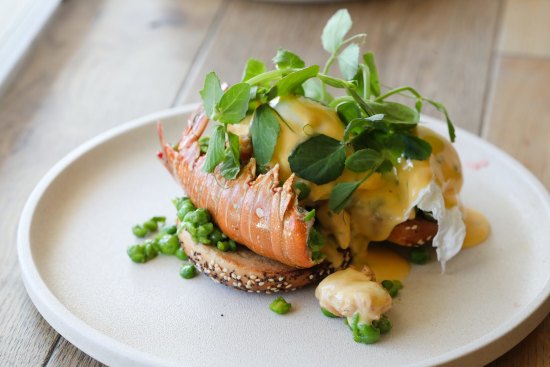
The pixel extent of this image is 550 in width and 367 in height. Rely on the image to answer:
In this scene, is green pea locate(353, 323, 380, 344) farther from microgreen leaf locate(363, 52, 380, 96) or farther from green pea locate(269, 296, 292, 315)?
microgreen leaf locate(363, 52, 380, 96)

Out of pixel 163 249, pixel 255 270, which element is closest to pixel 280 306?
pixel 255 270

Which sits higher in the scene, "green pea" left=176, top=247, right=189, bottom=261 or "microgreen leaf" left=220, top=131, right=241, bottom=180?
"microgreen leaf" left=220, top=131, right=241, bottom=180

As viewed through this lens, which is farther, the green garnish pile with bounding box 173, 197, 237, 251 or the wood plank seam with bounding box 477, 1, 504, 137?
the wood plank seam with bounding box 477, 1, 504, 137

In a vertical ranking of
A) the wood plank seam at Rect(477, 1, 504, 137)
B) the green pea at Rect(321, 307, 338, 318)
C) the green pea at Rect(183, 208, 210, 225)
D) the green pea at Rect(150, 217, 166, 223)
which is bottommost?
the wood plank seam at Rect(477, 1, 504, 137)

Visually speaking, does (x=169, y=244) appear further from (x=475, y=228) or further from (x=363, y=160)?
(x=475, y=228)

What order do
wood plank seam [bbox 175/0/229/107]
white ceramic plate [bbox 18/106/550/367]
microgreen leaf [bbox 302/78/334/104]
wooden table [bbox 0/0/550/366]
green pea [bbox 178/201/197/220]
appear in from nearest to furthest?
white ceramic plate [bbox 18/106/550/367] < green pea [bbox 178/201/197/220] < microgreen leaf [bbox 302/78/334/104] < wooden table [bbox 0/0/550/366] < wood plank seam [bbox 175/0/229/107]

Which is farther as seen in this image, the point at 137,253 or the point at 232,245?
the point at 137,253

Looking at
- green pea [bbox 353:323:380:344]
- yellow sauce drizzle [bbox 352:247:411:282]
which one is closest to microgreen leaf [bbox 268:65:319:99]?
yellow sauce drizzle [bbox 352:247:411:282]
